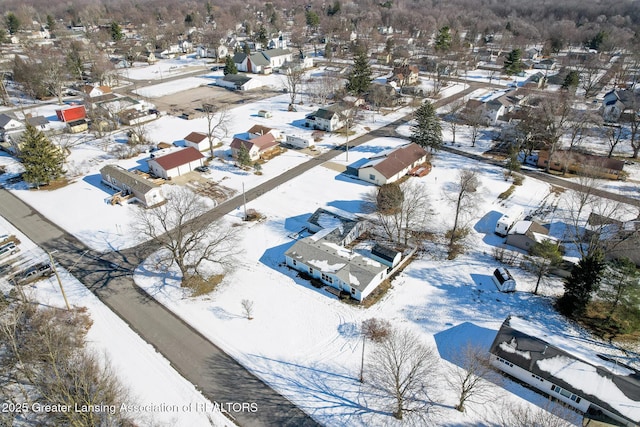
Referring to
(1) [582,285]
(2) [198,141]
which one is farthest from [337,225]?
(2) [198,141]

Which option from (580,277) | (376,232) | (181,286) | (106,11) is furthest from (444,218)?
(106,11)

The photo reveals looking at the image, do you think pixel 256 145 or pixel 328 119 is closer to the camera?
pixel 256 145

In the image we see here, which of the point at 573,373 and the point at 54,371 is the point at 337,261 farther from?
the point at 54,371

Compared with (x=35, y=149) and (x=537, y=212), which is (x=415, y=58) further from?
(x=35, y=149)

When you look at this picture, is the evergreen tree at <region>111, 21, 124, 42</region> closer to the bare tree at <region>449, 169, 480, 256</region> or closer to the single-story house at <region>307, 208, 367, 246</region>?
the single-story house at <region>307, 208, 367, 246</region>

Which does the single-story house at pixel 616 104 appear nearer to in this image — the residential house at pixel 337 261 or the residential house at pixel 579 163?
the residential house at pixel 579 163

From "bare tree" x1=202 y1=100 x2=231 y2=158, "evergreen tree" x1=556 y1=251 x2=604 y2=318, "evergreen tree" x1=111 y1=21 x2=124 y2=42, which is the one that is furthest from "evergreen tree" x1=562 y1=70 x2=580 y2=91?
"evergreen tree" x1=111 y1=21 x2=124 y2=42
